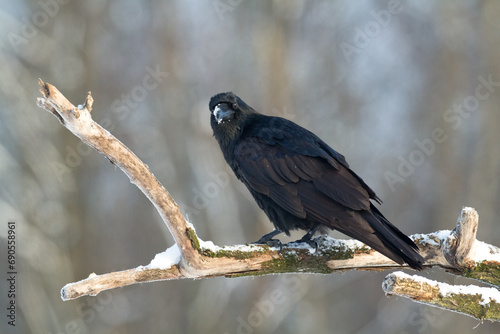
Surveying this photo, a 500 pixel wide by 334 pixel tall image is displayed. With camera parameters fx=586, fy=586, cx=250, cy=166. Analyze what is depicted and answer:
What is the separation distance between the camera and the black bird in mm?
4250

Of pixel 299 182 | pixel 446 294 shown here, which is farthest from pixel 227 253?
pixel 446 294

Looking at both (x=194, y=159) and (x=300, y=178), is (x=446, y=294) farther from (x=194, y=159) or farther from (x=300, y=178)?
(x=194, y=159)

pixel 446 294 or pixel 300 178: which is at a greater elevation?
pixel 300 178

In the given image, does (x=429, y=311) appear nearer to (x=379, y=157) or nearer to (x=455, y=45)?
(x=379, y=157)

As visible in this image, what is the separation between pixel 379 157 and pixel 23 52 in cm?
637

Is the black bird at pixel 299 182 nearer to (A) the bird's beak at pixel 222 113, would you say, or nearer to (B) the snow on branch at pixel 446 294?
(A) the bird's beak at pixel 222 113

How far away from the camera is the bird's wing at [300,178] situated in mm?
4500

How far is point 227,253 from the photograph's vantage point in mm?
4109

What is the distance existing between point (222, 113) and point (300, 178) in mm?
1002

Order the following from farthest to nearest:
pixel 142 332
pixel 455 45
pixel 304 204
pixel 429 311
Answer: pixel 455 45 → pixel 429 311 → pixel 142 332 → pixel 304 204

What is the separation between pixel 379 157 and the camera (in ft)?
34.5

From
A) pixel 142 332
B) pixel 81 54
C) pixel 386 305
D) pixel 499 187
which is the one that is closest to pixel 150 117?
pixel 81 54

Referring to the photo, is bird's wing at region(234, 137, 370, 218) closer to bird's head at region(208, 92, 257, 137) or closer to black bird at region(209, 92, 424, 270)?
black bird at region(209, 92, 424, 270)

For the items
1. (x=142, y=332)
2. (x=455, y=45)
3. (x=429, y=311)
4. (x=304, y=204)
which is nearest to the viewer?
(x=304, y=204)
